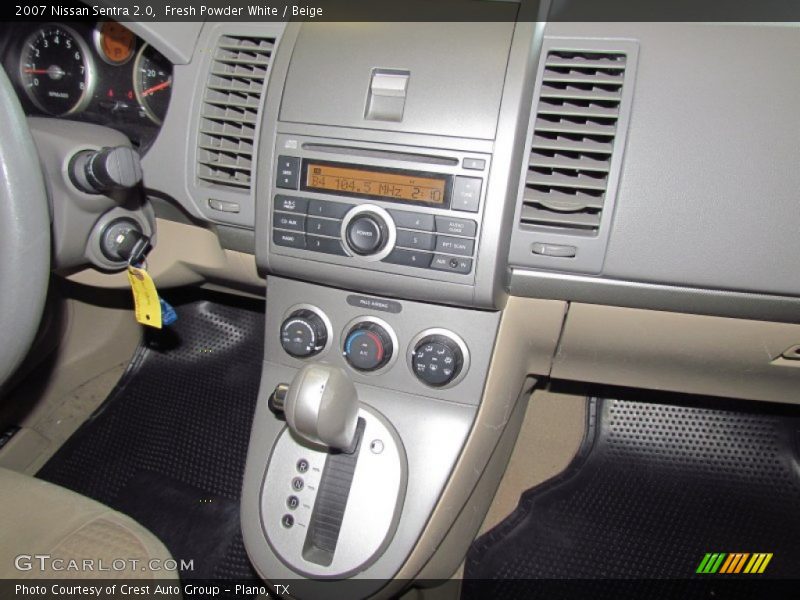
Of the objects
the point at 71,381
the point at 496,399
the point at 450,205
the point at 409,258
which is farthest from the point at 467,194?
the point at 71,381

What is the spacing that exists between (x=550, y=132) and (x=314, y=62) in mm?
383

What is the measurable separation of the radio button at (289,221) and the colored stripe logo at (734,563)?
3.68ft

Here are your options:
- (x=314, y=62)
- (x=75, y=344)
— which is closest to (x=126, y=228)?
(x=314, y=62)

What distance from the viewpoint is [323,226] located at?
3.29 feet

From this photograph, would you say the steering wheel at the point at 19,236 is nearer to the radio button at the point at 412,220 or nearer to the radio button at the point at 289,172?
the radio button at the point at 289,172

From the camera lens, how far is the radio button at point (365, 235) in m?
0.96

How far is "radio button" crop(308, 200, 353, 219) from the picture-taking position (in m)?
0.99

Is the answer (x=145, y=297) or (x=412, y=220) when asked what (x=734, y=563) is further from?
(x=145, y=297)

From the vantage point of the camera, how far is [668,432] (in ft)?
5.03

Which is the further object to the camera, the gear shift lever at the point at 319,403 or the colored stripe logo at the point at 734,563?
the colored stripe logo at the point at 734,563

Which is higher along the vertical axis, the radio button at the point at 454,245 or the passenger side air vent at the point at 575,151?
the passenger side air vent at the point at 575,151

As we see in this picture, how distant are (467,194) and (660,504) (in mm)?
959

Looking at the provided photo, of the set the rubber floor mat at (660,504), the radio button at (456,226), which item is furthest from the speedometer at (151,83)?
the rubber floor mat at (660,504)

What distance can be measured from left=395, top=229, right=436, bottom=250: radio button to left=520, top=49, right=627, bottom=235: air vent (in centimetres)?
14
